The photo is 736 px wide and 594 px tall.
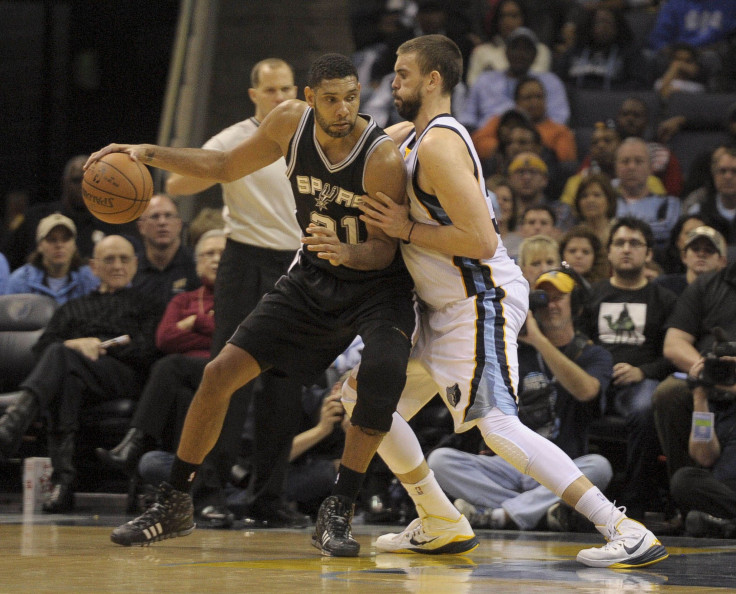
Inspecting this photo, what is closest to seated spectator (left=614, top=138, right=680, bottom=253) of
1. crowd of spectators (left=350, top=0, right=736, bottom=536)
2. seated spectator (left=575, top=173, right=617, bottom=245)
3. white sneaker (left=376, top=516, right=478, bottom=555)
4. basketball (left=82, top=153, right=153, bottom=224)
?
crowd of spectators (left=350, top=0, right=736, bottom=536)

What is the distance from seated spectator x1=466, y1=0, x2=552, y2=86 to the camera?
10586mm

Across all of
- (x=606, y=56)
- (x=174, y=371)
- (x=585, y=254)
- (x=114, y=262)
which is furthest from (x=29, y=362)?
(x=606, y=56)

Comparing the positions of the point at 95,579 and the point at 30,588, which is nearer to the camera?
the point at 30,588

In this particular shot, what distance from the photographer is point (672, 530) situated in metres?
5.87

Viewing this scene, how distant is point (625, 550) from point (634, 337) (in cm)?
274

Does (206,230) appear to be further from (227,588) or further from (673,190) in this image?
(227,588)

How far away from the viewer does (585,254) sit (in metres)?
7.13

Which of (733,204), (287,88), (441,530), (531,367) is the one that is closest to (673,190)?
(733,204)

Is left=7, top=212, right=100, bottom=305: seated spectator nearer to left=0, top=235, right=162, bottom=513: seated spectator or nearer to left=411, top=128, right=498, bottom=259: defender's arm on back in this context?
left=0, top=235, right=162, bottom=513: seated spectator

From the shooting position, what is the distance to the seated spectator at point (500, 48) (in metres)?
10.6

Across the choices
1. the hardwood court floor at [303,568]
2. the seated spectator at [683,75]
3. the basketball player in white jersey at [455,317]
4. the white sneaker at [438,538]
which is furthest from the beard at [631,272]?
the seated spectator at [683,75]

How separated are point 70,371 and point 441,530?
310cm

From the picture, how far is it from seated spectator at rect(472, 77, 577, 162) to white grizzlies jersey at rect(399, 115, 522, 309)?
206 inches

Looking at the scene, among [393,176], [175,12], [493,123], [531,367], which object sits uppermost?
[175,12]
